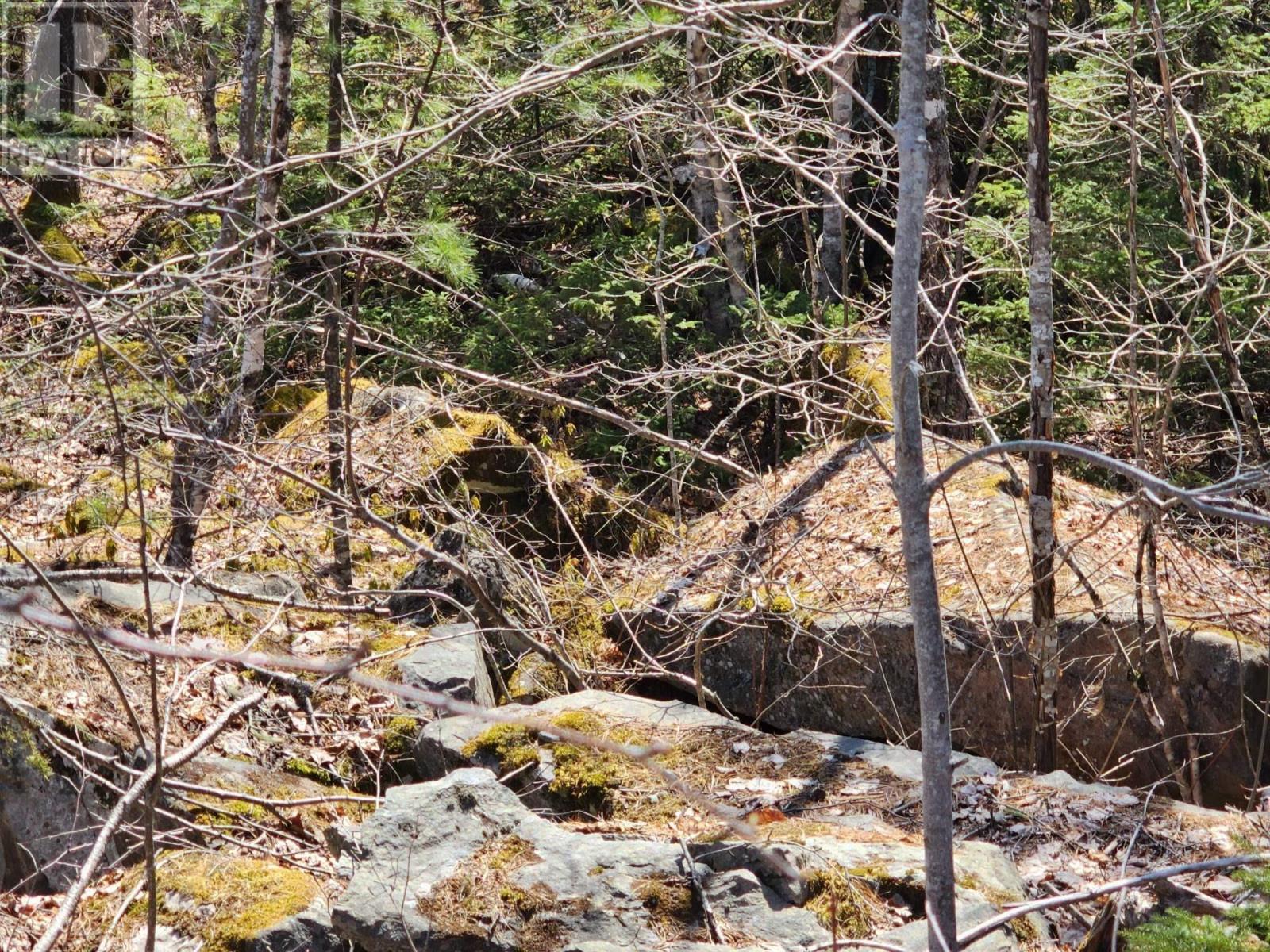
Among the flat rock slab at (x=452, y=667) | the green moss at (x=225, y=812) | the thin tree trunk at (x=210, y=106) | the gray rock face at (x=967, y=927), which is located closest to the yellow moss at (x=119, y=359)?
the thin tree trunk at (x=210, y=106)

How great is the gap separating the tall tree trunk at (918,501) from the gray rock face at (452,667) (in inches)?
152

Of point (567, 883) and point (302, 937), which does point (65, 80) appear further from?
point (567, 883)

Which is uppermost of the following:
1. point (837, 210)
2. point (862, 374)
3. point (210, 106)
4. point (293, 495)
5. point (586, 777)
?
point (210, 106)

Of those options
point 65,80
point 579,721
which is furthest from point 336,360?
point 65,80

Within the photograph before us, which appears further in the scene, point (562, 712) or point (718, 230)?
point (718, 230)

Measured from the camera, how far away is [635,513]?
750 cm

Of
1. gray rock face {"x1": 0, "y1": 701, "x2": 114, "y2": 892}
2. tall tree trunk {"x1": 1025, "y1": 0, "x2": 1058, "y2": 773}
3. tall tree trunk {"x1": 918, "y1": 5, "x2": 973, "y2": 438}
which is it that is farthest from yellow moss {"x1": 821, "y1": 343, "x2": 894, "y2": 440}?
gray rock face {"x1": 0, "y1": 701, "x2": 114, "y2": 892}

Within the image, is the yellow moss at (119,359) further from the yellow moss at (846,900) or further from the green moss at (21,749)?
the yellow moss at (846,900)

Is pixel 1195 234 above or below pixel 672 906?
above

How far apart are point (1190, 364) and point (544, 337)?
528 centimetres

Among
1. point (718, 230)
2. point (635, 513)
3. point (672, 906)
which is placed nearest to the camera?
point (672, 906)

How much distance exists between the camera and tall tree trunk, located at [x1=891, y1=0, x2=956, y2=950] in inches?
103

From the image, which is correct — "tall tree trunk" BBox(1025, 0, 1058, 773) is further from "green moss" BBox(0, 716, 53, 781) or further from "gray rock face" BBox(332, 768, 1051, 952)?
"green moss" BBox(0, 716, 53, 781)

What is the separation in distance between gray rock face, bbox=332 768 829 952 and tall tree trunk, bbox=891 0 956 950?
4.03 feet
